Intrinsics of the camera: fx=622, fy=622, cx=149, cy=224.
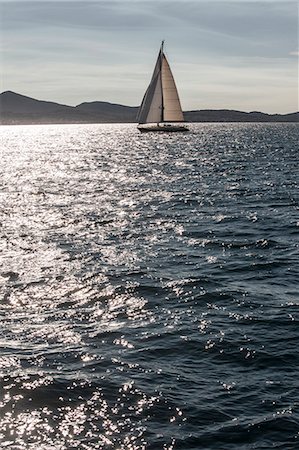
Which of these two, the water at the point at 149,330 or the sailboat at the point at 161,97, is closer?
the water at the point at 149,330

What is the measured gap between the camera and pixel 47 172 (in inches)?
3612

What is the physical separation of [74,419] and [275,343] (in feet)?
26.6

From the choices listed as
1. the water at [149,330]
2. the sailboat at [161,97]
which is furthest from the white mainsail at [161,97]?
the water at [149,330]

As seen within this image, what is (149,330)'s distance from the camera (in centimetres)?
2238

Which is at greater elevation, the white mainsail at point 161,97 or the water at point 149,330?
the white mainsail at point 161,97

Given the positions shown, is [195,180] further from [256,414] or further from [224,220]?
[256,414]

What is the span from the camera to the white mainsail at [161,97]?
159000 mm

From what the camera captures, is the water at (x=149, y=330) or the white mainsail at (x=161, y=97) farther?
the white mainsail at (x=161, y=97)

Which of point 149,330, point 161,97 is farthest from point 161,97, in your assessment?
point 149,330

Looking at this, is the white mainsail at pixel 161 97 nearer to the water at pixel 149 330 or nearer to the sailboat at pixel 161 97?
the sailboat at pixel 161 97

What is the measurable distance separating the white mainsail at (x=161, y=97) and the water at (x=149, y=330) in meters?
115

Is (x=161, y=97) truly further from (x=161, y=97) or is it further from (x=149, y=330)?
(x=149, y=330)

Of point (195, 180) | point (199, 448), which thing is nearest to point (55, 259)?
point (199, 448)

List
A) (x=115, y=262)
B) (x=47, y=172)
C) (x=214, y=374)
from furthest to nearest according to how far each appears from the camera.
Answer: (x=47, y=172), (x=115, y=262), (x=214, y=374)
